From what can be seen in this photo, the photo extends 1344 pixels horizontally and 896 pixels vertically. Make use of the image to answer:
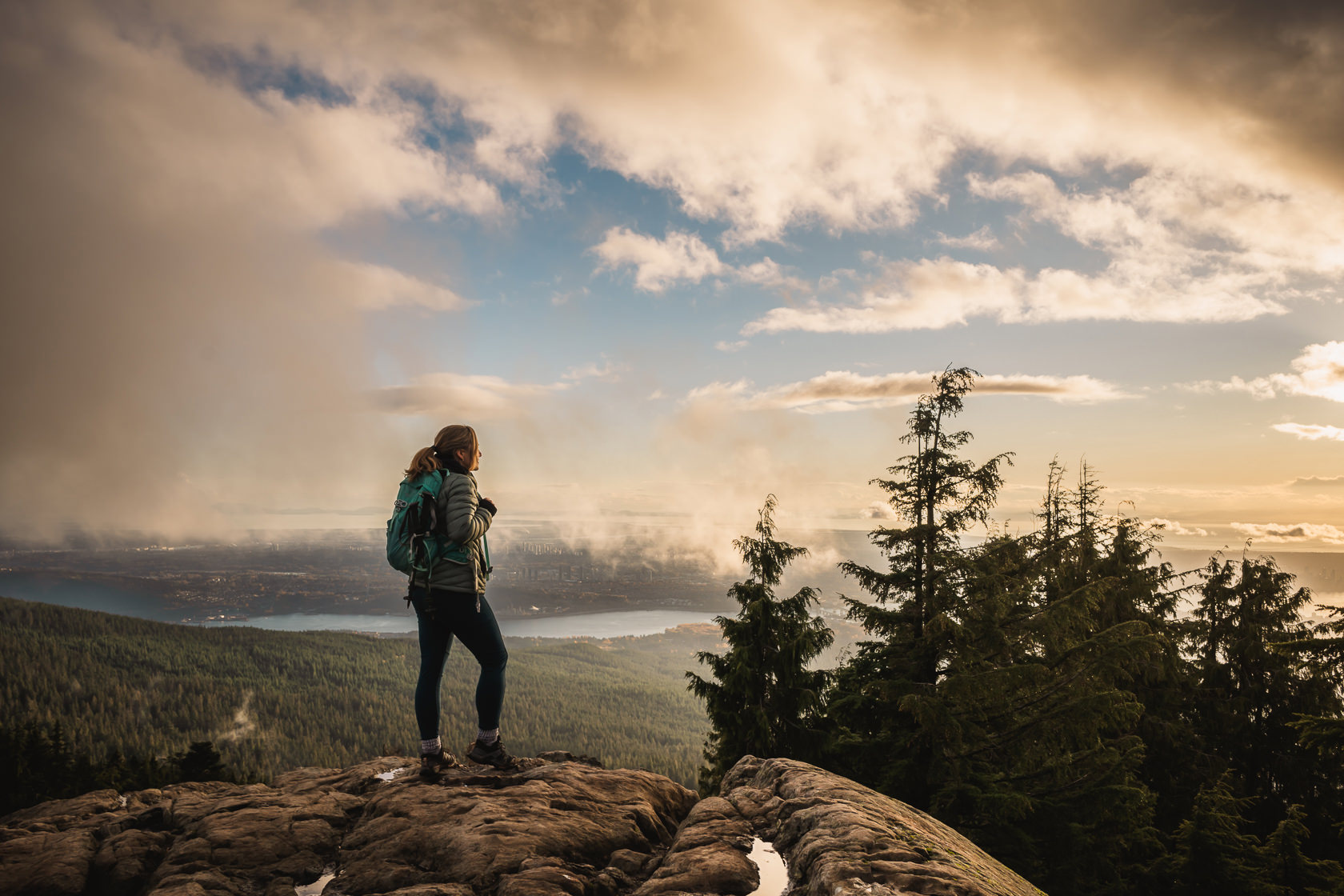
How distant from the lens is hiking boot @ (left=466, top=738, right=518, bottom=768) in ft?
19.5

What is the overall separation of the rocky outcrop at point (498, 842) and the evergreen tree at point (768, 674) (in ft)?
30.6

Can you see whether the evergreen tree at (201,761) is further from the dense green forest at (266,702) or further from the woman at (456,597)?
the dense green forest at (266,702)

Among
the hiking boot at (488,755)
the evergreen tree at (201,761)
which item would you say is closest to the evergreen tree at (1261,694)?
the hiking boot at (488,755)

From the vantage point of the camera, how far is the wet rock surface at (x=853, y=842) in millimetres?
3402

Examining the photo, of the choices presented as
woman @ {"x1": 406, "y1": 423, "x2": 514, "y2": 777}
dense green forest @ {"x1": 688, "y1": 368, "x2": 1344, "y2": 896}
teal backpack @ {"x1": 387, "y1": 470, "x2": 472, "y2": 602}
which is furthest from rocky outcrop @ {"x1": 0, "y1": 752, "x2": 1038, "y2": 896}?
dense green forest @ {"x1": 688, "y1": 368, "x2": 1344, "y2": 896}

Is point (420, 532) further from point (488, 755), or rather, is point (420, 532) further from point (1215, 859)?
point (1215, 859)

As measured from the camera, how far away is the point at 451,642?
5273 millimetres

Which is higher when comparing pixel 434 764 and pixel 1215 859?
→ pixel 434 764

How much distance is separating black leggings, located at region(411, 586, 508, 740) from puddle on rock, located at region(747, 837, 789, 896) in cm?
264

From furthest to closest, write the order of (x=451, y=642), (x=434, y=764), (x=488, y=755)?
(x=488, y=755) → (x=434, y=764) → (x=451, y=642)

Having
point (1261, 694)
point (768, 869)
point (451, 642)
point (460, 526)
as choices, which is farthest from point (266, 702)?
point (768, 869)

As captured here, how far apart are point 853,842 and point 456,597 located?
3892mm

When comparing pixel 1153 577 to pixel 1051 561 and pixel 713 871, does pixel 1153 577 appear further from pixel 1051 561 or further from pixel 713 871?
pixel 713 871

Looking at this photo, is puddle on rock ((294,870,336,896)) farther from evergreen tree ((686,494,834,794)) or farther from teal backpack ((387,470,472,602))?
evergreen tree ((686,494,834,794))
